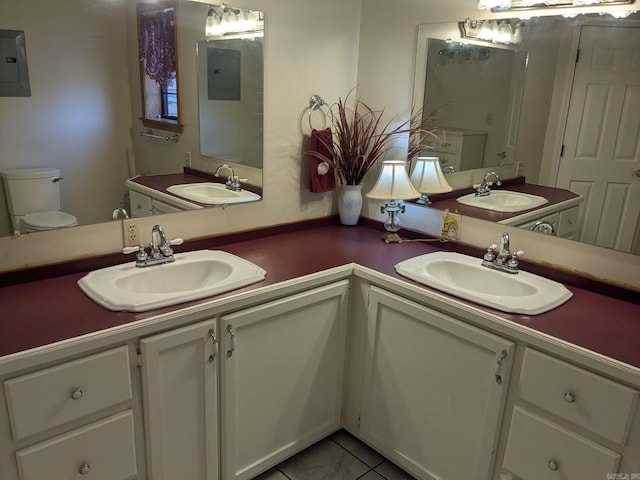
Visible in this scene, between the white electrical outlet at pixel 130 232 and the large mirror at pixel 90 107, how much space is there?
0.24 feet

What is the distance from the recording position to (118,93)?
5.98 ft

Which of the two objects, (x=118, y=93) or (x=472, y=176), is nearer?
(x=118, y=93)

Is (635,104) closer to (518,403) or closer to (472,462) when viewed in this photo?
(518,403)

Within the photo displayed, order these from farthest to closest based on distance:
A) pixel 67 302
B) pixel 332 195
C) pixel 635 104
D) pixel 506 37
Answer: pixel 332 195
pixel 506 37
pixel 635 104
pixel 67 302

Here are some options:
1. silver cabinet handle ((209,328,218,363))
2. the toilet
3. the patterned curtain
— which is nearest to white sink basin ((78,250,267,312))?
silver cabinet handle ((209,328,218,363))

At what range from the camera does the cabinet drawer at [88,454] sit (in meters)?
1.37

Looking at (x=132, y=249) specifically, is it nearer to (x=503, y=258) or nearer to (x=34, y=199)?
(x=34, y=199)

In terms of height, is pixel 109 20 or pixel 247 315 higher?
pixel 109 20

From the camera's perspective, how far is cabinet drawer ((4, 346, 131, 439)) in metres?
1.30

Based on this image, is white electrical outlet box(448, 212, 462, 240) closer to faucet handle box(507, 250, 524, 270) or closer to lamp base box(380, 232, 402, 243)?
lamp base box(380, 232, 402, 243)

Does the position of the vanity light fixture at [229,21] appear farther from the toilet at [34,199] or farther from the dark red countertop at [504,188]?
the dark red countertop at [504,188]

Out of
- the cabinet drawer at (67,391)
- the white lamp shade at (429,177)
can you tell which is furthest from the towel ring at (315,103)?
the cabinet drawer at (67,391)

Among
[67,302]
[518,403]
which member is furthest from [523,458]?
[67,302]

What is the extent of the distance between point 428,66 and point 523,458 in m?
1.66
